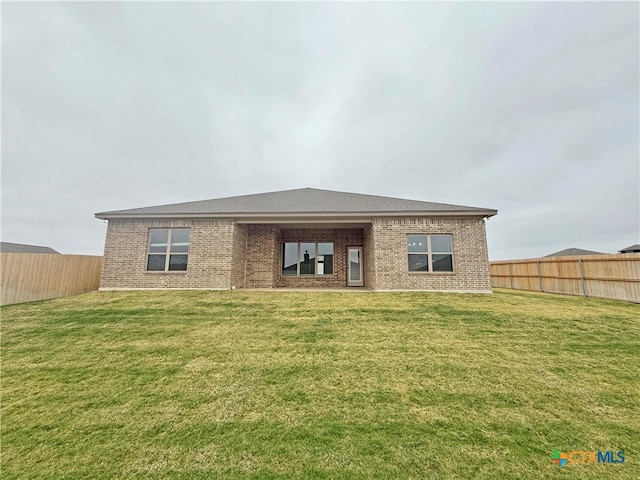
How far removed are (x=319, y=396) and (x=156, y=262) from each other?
10.5 m

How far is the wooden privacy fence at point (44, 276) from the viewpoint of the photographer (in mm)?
9188

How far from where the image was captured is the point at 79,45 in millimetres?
11461

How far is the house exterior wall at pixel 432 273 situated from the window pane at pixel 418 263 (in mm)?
197

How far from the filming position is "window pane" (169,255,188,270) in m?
11.2

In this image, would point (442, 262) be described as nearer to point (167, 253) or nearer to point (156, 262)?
point (167, 253)

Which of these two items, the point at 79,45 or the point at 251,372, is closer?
the point at 251,372

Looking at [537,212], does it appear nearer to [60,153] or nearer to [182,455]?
[182,455]

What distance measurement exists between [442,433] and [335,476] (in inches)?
50.9

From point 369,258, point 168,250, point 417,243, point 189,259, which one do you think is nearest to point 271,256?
point 189,259

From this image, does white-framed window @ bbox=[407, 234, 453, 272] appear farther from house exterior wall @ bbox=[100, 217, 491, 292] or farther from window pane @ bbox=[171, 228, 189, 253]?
window pane @ bbox=[171, 228, 189, 253]

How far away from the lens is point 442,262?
10719 millimetres

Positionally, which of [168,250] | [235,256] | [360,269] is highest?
[168,250]

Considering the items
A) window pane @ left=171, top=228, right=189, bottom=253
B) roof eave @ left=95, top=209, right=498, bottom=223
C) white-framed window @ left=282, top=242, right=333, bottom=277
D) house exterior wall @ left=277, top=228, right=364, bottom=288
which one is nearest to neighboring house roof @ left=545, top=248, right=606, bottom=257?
house exterior wall @ left=277, top=228, right=364, bottom=288

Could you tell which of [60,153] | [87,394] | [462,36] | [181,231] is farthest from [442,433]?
[60,153]
